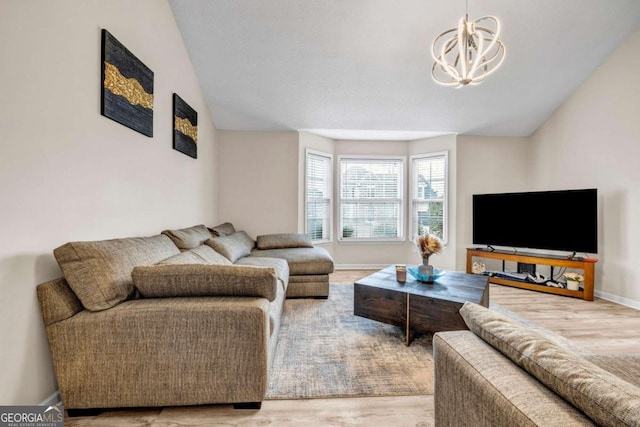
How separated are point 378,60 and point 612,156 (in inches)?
116

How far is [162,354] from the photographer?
56.5 inches

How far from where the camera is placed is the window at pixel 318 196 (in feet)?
15.7

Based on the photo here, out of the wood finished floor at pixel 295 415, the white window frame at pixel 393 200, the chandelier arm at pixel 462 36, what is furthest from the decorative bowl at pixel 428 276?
the white window frame at pixel 393 200

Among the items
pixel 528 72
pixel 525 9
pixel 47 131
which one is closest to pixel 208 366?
pixel 47 131

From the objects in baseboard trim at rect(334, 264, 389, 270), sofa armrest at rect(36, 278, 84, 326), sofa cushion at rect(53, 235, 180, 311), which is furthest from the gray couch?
baseboard trim at rect(334, 264, 389, 270)

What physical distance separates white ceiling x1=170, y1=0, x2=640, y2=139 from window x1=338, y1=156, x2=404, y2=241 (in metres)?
0.84

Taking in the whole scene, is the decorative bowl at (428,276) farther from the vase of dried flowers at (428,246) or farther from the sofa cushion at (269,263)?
the sofa cushion at (269,263)

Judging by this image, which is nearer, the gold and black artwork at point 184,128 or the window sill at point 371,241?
the gold and black artwork at point 184,128

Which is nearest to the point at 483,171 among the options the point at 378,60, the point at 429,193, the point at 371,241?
the point at 429,193

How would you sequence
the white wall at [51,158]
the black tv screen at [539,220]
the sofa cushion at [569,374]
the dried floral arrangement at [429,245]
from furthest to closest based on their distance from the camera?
the black tv screen at [539,220], the dried floral arrangement at [429,245], the white wall at [51,158], the sofa cushion at [569,374]

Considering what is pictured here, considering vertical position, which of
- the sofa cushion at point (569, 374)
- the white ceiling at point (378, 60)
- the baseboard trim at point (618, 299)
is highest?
the white ceiling at point (378, 60)

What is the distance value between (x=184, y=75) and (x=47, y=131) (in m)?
2.01

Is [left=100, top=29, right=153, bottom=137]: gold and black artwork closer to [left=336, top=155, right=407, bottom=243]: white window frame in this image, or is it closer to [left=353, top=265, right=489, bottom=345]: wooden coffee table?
[left=353, top=265, right=489, bottom=345]: wooden coffee table

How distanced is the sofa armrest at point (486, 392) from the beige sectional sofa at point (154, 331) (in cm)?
87
